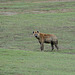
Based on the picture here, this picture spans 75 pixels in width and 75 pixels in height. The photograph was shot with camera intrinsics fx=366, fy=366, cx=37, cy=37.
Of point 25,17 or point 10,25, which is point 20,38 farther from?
point 25,17

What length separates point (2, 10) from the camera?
27.9 metres

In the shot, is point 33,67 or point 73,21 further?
point 73,21

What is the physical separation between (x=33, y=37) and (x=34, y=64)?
24.5 ft

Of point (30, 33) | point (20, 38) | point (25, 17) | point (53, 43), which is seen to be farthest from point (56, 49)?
point (25, 17)

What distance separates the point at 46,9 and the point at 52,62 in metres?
17.2

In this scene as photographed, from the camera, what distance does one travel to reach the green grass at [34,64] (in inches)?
384

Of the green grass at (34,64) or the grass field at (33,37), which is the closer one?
the green grass at (34,64)

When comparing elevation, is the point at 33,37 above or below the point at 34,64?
below

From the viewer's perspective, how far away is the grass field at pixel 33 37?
1032cm

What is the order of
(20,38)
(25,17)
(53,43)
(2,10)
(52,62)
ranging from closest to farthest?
(52,62) < (53,43) < (20,38) < (25,17) < (2,10)

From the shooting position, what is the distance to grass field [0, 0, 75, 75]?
10320 millimetres

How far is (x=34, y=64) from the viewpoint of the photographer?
10.8 meters

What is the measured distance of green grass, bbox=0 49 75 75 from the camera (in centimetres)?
976

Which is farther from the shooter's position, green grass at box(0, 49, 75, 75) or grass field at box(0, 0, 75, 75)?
grass field at box(0, 0, 75, 75)
